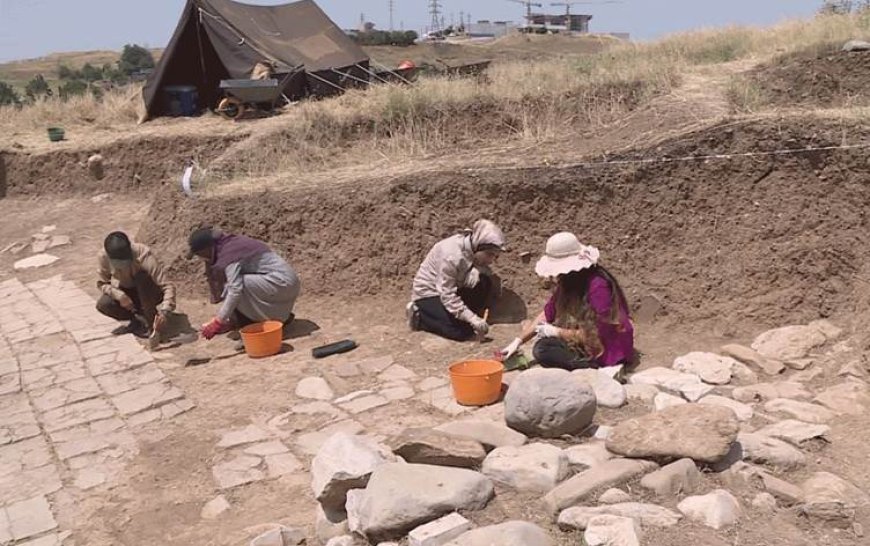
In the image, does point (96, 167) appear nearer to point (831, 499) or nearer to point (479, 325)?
point (479, 325)

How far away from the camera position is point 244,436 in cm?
508

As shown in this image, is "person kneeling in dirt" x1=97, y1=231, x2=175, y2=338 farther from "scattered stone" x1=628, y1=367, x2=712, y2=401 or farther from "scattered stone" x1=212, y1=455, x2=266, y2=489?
"scattered stone" x1=628, y1=367, x2=712, y2=401

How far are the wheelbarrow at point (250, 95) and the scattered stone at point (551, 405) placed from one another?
10.2m

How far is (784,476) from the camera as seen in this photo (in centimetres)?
369

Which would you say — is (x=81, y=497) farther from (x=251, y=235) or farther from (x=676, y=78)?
(x=676, y=78)

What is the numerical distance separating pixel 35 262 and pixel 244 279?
4.32 meters

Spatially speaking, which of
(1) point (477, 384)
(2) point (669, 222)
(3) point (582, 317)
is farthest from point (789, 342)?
(1) point (477, 384)

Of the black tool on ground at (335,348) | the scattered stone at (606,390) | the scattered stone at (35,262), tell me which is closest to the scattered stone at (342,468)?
the scattered stone at (606,390)

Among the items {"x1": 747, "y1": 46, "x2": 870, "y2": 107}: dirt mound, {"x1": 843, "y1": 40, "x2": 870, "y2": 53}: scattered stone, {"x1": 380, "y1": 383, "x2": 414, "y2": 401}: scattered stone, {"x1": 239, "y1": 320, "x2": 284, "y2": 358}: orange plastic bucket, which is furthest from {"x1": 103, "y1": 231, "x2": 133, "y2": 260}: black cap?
{"x1": 843, "y1": 40, "x2": 870, "y2": 53}: scattered stone

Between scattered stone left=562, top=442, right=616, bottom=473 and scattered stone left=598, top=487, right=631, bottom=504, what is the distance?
0.28 m

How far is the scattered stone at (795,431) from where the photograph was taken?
4.02 m

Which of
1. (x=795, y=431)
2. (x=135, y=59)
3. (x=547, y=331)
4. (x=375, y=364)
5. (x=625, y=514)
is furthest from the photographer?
(x=135, y=59)

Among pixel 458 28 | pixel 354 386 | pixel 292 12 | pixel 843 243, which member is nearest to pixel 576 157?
pixel 843 243

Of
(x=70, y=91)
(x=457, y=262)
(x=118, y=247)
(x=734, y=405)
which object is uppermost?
(x=70, y=91)
